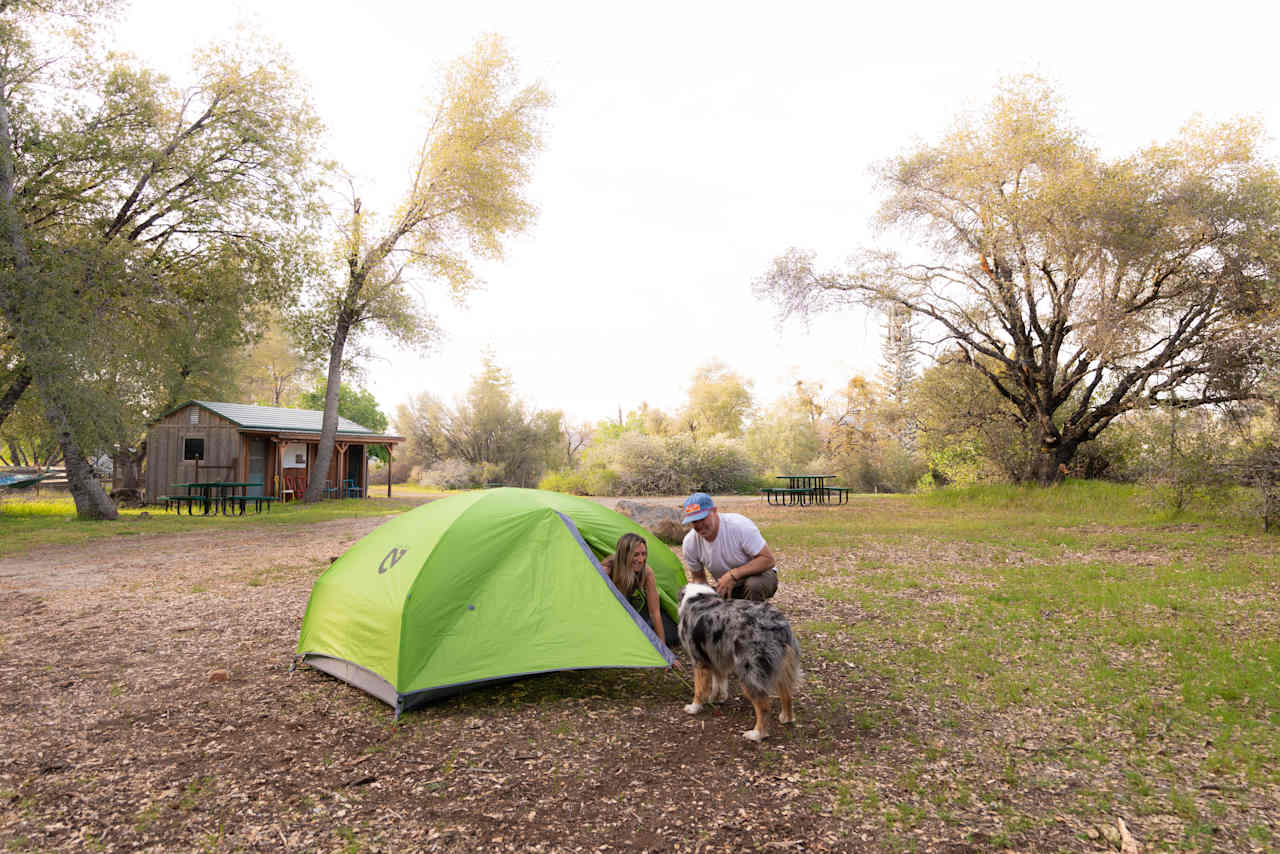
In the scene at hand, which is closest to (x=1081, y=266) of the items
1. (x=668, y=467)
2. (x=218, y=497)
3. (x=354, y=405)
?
(x=668, y=467)

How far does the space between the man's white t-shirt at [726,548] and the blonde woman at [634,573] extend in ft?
1.03

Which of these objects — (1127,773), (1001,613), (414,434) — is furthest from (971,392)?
(414,434)

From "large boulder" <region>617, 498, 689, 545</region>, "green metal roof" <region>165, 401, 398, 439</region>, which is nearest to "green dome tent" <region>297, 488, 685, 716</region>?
"large boulder" <region>617, 498, 689, 545</region>

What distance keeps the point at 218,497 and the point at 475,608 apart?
56.3 ft

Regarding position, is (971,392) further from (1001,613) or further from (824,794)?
(824,794)

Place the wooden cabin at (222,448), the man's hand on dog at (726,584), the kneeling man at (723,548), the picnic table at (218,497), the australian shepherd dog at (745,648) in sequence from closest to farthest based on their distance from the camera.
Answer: the australian shepherd dog at (745,648) < the man's hand on dog at (726,584) < the kneeling man at (723,548) < the picnic table at (218,497) < the wooden cabin at (222,448)

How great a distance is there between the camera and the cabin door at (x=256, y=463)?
22281 millimetres

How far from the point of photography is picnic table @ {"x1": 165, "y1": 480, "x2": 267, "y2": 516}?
1759 cm

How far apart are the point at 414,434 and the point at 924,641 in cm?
3144

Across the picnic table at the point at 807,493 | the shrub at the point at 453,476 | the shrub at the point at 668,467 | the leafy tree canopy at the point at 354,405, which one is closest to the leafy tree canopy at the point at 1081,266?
the picnic table at the point at 807,493

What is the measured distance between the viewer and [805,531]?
13.1m

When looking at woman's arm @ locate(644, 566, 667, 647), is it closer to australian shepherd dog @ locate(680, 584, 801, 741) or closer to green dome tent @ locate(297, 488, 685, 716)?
green dome tent @ locate(297, 488, 685, 716)

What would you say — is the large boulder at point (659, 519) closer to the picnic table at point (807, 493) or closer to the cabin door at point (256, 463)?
the picnic table at point (807, 493)

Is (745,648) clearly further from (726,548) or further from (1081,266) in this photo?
(1081,266)
